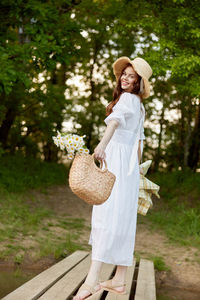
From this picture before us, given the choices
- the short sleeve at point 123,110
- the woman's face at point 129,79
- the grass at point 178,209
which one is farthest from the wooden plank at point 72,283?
the grass at point 178,209

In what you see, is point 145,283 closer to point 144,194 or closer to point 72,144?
point 144,194

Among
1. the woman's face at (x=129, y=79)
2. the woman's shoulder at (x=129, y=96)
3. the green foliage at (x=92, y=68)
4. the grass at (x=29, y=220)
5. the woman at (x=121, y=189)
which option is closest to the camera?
the woman at (x=121, y=189)

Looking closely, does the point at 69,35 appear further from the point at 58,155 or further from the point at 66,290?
the point at 58,155

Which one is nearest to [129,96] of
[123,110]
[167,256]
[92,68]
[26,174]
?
[123,110]

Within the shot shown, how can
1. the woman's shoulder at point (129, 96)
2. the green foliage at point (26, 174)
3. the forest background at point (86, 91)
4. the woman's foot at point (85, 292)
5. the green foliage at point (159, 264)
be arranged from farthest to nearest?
the green foliage at point (26, 174)
the forest background at point (86, 91)
the green foliage at point (159, 264)
the woman's shoulder at point (129, 96)
the woman's foot at point (85, 292)

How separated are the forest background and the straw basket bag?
261cm

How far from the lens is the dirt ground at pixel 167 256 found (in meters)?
4.67

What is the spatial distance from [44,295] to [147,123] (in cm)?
1222

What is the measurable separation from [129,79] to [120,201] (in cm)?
107

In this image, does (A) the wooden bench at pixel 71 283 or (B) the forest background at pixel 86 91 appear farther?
(B) the forest background at pixel 86 91

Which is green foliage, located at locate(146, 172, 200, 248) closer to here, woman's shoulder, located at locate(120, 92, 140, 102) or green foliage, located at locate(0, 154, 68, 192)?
green foliage, located at locate(0, 154, 68, 192)

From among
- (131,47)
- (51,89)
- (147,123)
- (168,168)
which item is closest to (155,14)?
(51,89)

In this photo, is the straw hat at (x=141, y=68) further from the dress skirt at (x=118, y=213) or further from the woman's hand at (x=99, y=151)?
the woman's hand at (x=99, y=151)

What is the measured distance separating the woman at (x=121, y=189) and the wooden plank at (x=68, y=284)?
0.34 meters
